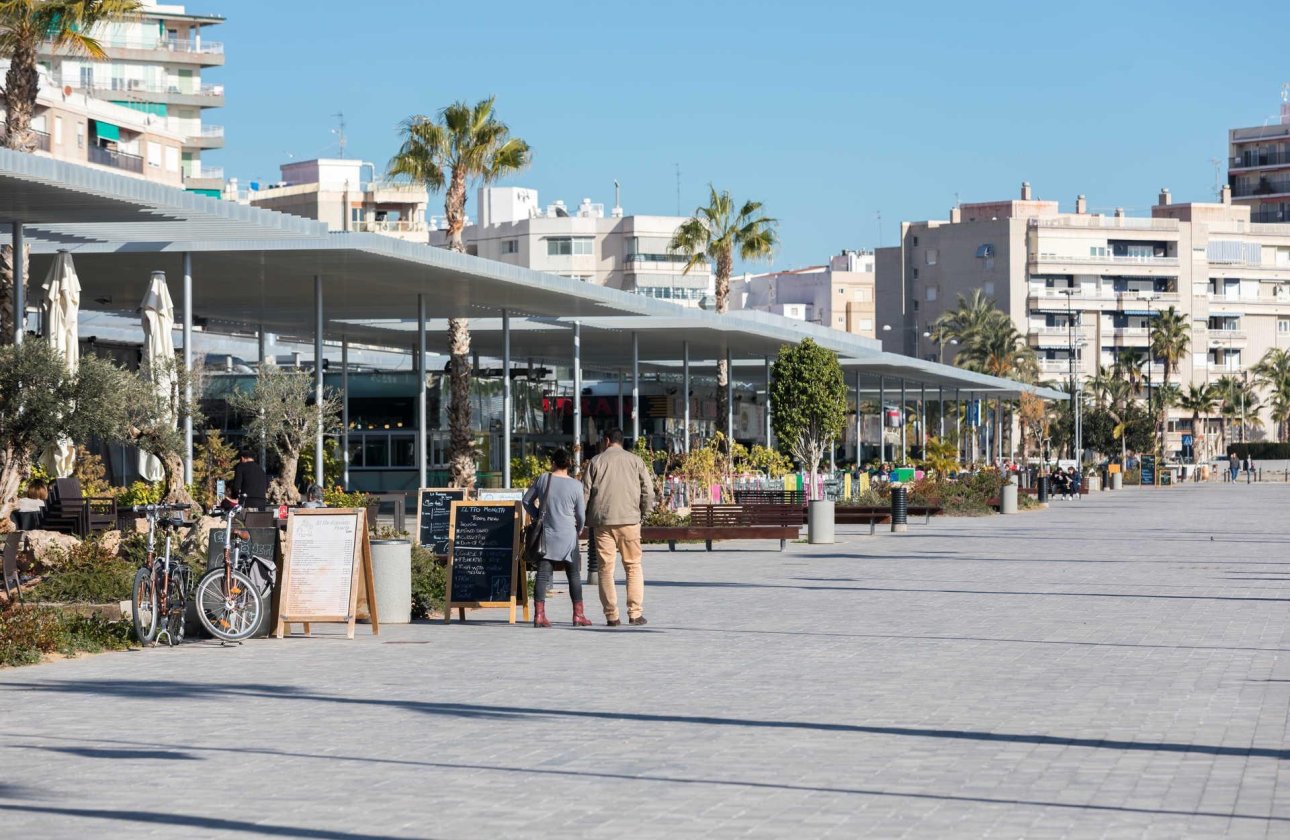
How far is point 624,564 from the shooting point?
16.2 metres

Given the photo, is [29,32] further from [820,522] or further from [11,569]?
[11,569]

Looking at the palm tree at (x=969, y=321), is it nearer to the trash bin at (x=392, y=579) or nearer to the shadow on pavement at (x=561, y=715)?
the trash bin at (x=392, y=579)

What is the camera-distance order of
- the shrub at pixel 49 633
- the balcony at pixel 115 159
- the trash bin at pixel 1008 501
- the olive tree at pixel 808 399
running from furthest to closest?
the balcony at pixel 115 159 → the trash bin at pixel 1008 501 → the olive tree at pixel 808 399 → the shrub at pixel 49 633

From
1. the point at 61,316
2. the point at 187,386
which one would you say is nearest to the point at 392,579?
the point at 187,386

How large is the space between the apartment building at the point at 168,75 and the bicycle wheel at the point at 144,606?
88620 millimetres

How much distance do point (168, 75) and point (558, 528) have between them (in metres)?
96.2

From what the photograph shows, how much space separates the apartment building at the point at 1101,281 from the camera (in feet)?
427

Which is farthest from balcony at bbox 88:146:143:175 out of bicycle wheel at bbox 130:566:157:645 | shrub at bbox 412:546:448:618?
bicycle wheel at bbox 130:566:157:645

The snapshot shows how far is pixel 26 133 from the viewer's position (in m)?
28.8

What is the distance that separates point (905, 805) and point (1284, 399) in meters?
135

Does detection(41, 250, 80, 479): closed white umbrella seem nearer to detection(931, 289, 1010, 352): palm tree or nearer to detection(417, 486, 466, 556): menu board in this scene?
detection(417, 486, 466, 556): menu board

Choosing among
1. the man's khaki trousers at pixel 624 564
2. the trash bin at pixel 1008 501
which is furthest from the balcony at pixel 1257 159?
the man's khaki trousers at pixel 624 564

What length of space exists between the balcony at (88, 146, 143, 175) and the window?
1828 inches

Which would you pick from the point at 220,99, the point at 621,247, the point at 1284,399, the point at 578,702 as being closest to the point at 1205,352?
the point at 1284,399
